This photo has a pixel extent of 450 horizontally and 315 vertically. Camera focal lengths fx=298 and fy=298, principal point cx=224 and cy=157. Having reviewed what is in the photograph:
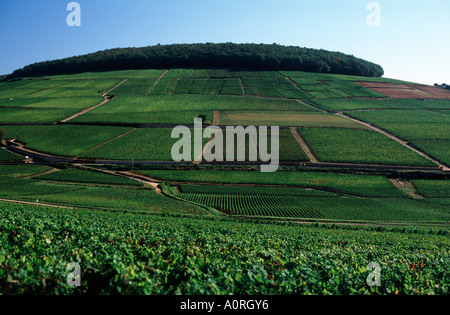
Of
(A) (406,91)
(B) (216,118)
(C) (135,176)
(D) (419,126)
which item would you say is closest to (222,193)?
(C) (135,176)

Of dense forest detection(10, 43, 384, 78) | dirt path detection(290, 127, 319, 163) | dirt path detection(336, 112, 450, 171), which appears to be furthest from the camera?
dense forest detection(10, 43, 384, 78)

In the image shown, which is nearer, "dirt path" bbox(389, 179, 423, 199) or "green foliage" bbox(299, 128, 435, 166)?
"dirt path" bbox(389, 179, 423, 199)

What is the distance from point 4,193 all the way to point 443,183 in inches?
2863

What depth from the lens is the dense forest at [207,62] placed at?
166 m

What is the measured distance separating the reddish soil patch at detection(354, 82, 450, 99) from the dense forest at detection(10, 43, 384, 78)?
98.1 ft

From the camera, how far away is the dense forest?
166 metres

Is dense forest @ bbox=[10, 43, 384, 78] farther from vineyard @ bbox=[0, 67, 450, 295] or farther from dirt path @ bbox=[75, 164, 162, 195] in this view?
dirt path @ bbox=[75, 164, 162, 195]

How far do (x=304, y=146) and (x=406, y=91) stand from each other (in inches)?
3683

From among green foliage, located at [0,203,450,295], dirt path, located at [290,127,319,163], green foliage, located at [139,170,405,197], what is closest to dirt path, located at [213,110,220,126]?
dirt path, located at [290,127,319,163]

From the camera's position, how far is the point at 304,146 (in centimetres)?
7200

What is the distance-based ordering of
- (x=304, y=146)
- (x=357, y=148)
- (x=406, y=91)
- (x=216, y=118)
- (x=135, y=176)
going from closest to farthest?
(x=135, y=176)
(x=357, y=148)
(x=304, y=146)
(x=216, y=118)
(x=406, y=91)

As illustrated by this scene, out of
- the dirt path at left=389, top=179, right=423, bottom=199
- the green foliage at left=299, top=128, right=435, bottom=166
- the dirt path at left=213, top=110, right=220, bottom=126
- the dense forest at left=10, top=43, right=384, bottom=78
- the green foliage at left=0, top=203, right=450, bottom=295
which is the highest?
the dense forest at left=10, top=43, right=384, bottom=78

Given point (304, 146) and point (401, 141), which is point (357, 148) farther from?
point (401, 141)
